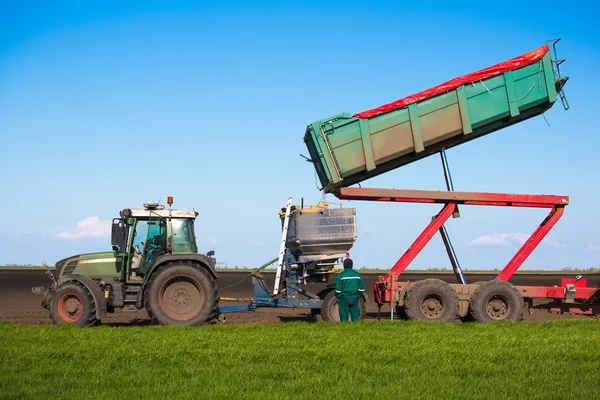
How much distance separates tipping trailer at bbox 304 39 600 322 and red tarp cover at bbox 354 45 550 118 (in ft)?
0.07

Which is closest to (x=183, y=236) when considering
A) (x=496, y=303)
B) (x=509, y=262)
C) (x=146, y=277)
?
(x=146, y=277)

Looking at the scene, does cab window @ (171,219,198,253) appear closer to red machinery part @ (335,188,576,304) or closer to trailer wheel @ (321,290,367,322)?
trailer wheel @ (321,290,367,322)

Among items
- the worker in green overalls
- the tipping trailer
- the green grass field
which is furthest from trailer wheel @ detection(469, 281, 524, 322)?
the worker in green overalls

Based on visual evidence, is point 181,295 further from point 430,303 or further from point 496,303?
point 496,303

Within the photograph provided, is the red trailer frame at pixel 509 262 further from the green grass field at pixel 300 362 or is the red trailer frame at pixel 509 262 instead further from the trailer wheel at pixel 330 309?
the green grass field at pixel 300 362

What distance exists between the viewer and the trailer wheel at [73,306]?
15.0m

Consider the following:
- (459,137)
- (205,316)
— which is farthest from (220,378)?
(459,137)

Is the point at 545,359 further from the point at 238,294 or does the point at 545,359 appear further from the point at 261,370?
the point at 238,294

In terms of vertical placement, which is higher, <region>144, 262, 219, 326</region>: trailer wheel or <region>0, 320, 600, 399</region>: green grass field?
<region>144, 262, 219, 326</region>: trailer wheel

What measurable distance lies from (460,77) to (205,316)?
7986mm

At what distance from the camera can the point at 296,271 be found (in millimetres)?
16938

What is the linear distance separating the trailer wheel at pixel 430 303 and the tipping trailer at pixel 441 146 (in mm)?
23

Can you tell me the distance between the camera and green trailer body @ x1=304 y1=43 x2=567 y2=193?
16.0m

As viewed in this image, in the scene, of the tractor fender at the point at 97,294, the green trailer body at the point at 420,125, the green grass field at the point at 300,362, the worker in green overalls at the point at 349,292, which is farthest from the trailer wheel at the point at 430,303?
the tractor fender at the point at 97,294
